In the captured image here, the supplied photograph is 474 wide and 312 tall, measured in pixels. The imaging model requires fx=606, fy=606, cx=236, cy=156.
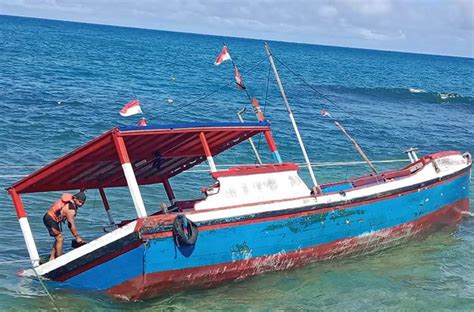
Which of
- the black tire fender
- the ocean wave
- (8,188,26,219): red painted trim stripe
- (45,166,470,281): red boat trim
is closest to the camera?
(45,166,470,281): red boat trim

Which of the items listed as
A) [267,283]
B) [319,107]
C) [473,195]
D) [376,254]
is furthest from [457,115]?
[267,283]

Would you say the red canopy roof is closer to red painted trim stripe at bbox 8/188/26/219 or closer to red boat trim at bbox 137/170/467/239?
red painted trim stripe at bbox 8/188/26/219

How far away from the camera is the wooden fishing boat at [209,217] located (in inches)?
428

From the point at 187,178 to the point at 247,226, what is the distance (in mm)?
9537

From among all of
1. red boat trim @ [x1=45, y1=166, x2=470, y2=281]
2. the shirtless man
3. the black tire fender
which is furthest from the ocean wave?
the black tire fender

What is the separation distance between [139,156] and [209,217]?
2832 millimetres

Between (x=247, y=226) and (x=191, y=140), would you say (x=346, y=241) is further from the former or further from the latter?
(x=191, y=140)

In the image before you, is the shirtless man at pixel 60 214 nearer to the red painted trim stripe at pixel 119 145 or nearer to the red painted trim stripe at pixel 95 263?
the red painted trim stripe at pixel 95 263

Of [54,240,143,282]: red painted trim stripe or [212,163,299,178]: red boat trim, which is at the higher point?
[212,163,299,178]: red boat trim

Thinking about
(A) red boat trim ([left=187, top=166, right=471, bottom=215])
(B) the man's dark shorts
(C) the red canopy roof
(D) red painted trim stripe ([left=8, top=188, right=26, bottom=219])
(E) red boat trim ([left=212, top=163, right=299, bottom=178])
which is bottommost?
(A) red boat trim ([left=187, top=166, right=471, bottom=215])

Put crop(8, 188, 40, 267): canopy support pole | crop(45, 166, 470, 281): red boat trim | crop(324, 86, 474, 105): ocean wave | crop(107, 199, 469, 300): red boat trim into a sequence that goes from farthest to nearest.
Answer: crop(324, 86, 474, 105): ocean wave, crop(8, 188, 40, 267): canopy support pole, crop(107, 199, 469, 300): red boat trim, crop(45, 166, 470, 281): red boat trim

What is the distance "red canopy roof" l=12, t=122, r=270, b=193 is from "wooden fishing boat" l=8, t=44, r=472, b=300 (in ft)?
0.08

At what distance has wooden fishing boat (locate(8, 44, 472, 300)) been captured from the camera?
428 inches

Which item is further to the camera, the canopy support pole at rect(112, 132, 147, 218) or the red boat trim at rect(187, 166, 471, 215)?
the red boat trim at rect(187, 166, 471, 215)
